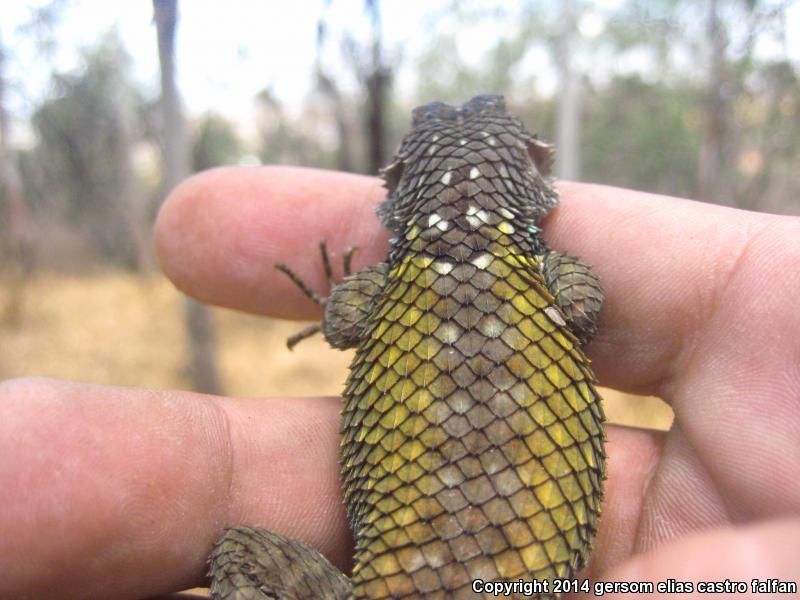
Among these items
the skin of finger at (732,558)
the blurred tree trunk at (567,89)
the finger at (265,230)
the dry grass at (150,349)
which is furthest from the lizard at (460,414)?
the blurred tree trunk at (567,89)

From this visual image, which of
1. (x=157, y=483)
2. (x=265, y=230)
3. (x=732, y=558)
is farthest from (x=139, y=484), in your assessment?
(x=732, y=558)

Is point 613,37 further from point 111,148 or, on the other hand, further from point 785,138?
point 111,148

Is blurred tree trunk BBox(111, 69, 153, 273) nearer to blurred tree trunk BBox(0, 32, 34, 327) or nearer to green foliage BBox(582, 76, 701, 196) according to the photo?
blurred tree trunk BBox(0, 32, 34, 327)

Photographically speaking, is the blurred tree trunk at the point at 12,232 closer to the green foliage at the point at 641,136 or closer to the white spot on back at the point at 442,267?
the white spot on back at the point at 442,267

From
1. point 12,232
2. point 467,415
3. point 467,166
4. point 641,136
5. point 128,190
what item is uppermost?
point 467,166

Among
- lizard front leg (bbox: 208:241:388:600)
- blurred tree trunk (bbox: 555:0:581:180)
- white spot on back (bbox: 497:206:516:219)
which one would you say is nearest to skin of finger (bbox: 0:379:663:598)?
lizard front leg (bbox: 208:241:388:600)

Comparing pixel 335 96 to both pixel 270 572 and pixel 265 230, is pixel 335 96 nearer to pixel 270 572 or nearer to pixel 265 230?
pixel 265 230

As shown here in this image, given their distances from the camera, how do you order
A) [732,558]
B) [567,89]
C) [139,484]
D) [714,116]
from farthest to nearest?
[567,89]
[714,116]
[139,484]
[732,558]
